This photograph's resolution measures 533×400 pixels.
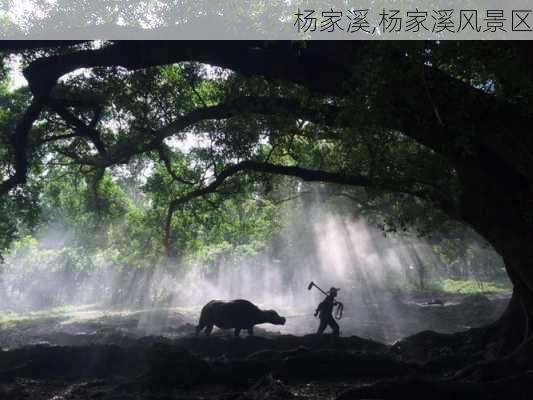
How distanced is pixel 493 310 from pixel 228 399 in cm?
2555

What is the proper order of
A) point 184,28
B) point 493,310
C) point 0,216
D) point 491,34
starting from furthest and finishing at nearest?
1. point 493,310
2. point 0,216
3. point 184,28
4. point 491,34

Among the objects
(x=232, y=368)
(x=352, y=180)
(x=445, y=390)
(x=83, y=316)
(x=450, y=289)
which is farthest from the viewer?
(x=450, y=289)

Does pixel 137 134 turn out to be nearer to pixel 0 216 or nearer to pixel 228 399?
pixel 0 216

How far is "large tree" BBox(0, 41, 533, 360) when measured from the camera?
7.19 meters

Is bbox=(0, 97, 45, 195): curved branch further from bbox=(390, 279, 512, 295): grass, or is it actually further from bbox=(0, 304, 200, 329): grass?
bbox=(390, 279, 512, 295): grass

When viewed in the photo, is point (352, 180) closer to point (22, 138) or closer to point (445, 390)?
point (445, 390)

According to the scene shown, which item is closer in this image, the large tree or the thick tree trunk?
the large tree

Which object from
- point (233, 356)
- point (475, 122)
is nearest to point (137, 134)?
point (233, 356)

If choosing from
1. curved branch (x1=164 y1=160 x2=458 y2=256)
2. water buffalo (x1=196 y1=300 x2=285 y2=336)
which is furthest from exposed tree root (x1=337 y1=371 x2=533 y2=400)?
→ water buffalo (x1=196 y1=300 x2=285 y2=336)

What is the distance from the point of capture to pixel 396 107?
25.4 feet

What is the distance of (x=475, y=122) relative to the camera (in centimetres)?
764

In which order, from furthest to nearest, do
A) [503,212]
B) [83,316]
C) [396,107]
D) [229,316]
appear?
[83,316], [229,316], [503,212], [396,107]

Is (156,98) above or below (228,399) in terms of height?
above

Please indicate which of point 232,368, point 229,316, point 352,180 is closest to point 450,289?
point 229,316
